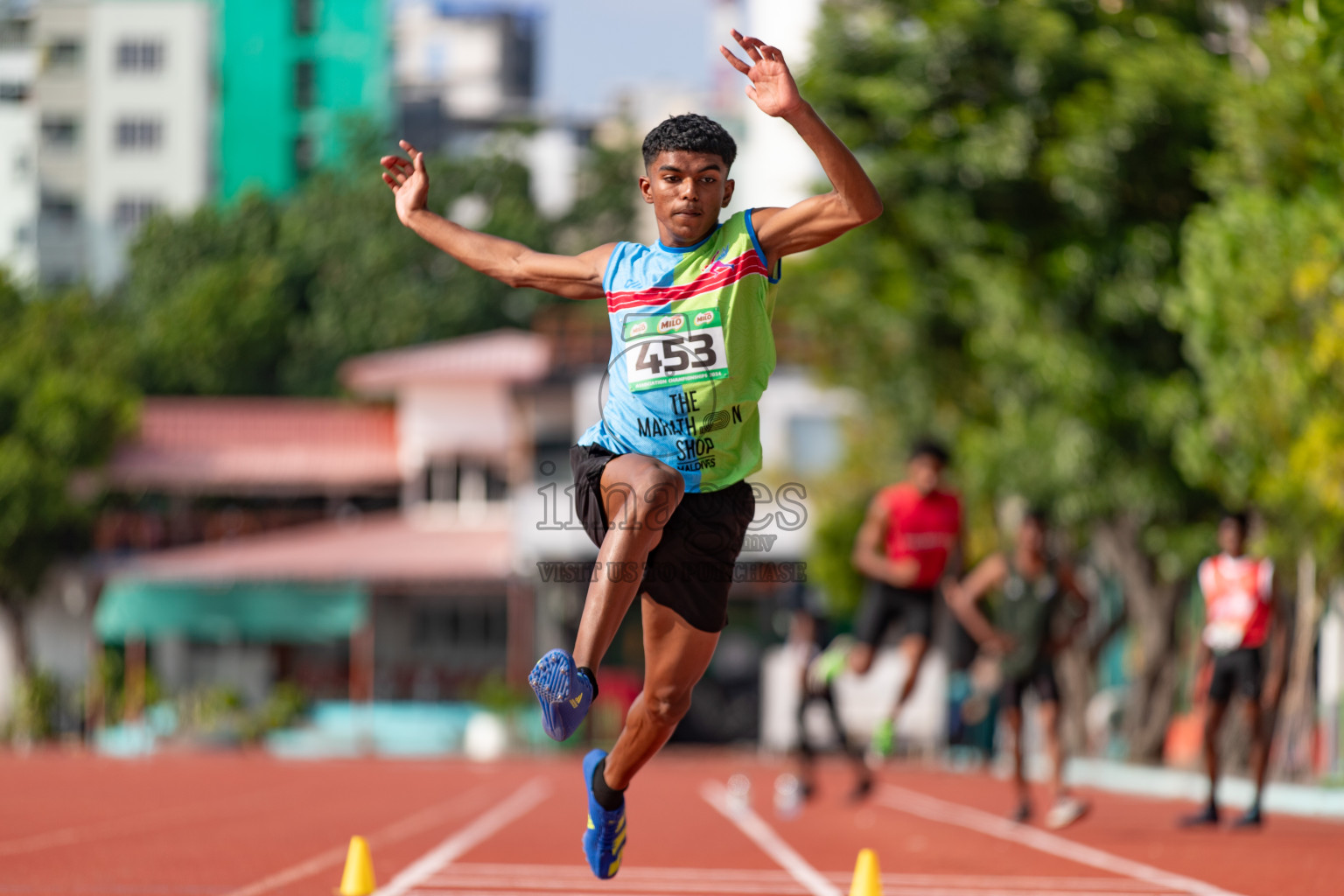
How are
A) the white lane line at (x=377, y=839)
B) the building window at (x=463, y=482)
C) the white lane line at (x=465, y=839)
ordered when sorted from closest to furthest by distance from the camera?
the white lane line at (x=377, y=839)
the white lane line at (x=465, y=839)
the building window at (x=463, y=482)

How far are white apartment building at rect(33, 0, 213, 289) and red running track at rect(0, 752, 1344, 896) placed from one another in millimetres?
42035

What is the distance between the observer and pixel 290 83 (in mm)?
72438

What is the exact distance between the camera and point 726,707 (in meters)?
38.3

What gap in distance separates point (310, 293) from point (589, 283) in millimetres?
56856

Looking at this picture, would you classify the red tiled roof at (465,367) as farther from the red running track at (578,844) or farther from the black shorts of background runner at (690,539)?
the black shorts of background runner at (690,539)

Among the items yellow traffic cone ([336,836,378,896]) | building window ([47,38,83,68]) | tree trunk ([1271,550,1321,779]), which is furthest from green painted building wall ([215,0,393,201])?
yellow traffic cone ([336,836,378,896])

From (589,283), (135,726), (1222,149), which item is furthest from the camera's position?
(135,726)

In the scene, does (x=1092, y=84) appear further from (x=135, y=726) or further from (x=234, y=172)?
(x=234, y=172)

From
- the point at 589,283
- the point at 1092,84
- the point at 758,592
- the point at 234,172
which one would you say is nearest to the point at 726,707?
the point at 758,592

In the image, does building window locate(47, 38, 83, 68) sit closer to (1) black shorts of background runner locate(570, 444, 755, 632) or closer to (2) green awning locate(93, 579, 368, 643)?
(2) green awning locate(93, 579, 368, 643)

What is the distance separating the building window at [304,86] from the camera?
239 ft

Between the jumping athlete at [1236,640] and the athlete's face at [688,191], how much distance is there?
8.58m

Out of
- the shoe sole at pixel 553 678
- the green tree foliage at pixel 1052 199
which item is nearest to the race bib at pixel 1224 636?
the green tree foliage at pixel 1052 199

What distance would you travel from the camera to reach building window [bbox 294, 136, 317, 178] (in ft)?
238
